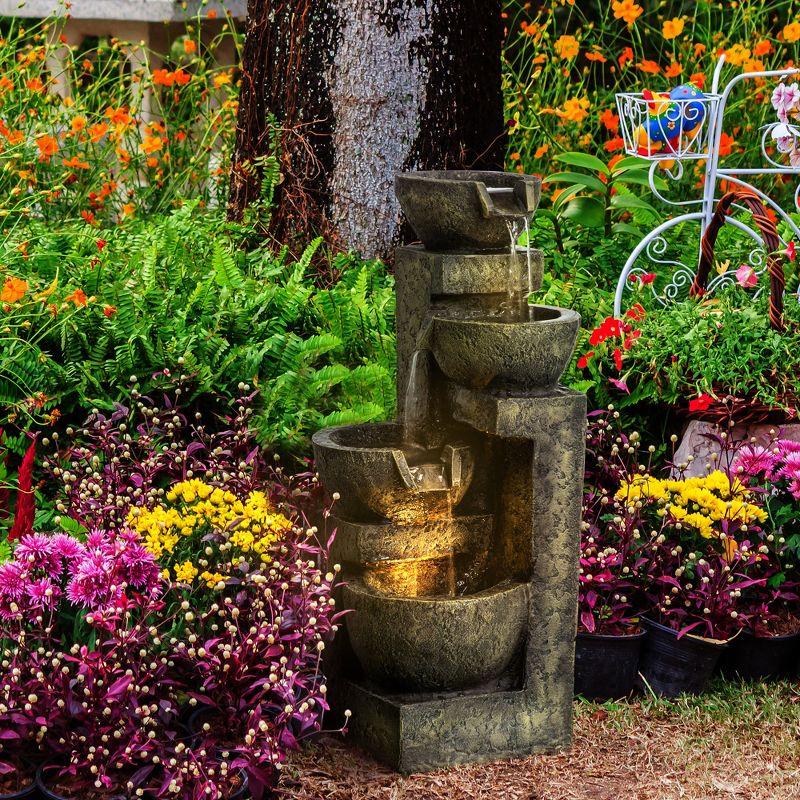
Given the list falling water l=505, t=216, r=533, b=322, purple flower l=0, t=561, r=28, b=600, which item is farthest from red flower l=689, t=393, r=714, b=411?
purple flower l=0, t=561, r=28, b=600

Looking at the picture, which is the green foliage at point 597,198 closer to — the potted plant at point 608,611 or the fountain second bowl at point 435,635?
the potted plant at point 608,611

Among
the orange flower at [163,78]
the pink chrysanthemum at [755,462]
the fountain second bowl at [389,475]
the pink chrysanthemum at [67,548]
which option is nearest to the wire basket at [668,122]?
the pink chrysanthemum at [755,462]

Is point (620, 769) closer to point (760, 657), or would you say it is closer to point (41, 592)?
point (760, 657)

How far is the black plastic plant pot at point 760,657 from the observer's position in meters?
3.67

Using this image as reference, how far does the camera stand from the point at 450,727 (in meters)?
3.10

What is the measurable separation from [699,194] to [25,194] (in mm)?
3511

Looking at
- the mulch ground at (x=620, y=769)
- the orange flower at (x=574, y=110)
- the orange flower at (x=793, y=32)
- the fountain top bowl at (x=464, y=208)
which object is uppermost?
the orange flower at (x=793, y=32)

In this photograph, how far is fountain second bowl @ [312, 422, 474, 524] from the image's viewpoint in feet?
9.95

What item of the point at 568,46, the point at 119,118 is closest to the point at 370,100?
the point at 119,118

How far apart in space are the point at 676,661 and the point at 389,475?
3.84 ft

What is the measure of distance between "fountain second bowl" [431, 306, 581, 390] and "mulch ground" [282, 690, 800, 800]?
101cm

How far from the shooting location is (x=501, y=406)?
3.00 meters

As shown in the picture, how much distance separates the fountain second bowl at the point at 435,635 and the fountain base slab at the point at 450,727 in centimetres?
5

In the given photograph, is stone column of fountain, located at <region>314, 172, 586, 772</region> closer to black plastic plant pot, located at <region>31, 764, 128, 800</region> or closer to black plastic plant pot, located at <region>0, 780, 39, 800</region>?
black plastic plant pot, located at <region>31, 764, 128, 800</region>
